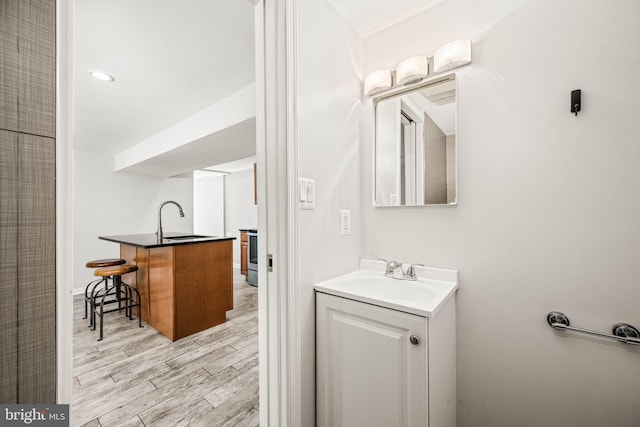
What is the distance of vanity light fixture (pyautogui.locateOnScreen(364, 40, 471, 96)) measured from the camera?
1344 mm

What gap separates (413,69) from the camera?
147 cm

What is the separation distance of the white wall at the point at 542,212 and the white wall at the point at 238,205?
16.5 ft

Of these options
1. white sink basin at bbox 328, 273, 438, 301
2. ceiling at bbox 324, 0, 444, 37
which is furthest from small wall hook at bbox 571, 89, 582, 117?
white sink basin at bbox 328, 273, 438, 301

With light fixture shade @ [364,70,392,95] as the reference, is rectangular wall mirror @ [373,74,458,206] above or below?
below

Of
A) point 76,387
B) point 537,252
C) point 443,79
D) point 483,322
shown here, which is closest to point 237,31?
point 443,79

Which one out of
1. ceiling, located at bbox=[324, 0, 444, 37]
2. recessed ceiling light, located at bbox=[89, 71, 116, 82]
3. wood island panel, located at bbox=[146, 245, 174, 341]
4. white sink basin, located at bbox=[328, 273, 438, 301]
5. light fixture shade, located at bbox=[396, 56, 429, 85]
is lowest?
wood island panel, located at bbox=[146, 245, 174, 341]

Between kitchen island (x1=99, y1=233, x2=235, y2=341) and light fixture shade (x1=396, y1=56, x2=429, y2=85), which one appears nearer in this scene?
light fixture shade (x1=396, y1=56, x2=429, y2=85)

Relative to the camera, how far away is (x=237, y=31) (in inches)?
66.9

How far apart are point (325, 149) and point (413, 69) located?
70 centimetres

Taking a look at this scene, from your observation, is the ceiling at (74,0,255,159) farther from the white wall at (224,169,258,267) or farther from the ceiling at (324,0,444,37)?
the white wall at (224,169,258,267)

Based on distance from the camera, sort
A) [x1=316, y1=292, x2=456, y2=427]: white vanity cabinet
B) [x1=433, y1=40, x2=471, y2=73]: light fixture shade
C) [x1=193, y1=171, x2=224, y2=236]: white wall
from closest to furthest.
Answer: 1. [x1=316, y1=292, x2=456, y2=427]: white vanity cabinet
2. [x1=433, y1=40, x2=471, y2=73]: light fixture shade
3. [x1=193, y1=171, x2=224, y2=236]: white wall

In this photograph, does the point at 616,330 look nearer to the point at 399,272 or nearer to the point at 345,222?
the point at 399,272

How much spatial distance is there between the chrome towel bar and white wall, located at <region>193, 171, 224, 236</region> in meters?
6.73

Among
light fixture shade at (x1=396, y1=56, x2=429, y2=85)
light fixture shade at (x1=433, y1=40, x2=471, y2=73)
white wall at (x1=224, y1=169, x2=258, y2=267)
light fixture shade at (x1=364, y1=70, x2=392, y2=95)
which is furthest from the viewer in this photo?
white wall at (x1=224, y1=169, x2=258, y2=267)
